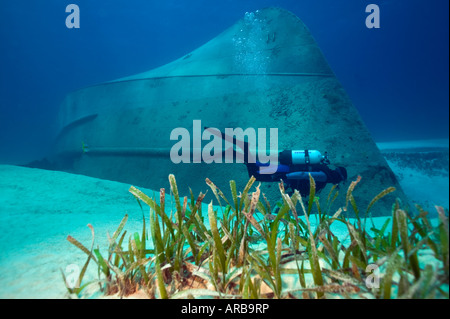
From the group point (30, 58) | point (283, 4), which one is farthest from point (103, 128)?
point (30, 58)

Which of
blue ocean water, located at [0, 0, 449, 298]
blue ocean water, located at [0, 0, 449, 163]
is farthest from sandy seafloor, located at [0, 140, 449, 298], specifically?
blue ocean water, located at [0, 0, 449, 163]

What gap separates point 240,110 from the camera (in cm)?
563

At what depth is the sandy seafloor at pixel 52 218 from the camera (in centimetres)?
178

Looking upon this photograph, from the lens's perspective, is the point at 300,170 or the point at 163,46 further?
the point at 163,46

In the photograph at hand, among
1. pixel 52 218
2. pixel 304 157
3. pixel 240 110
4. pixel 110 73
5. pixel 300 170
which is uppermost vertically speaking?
pixel 110 73

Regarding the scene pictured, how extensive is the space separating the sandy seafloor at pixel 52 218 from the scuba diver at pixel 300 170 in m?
1.04

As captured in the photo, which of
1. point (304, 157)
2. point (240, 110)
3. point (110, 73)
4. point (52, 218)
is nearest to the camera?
point (52, 218)

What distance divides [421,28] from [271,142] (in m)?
104

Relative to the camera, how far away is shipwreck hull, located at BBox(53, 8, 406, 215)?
4694 mm

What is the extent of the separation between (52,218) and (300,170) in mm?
4166

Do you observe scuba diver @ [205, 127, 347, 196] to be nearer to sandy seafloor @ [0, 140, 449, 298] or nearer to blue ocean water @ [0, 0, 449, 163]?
sandy seafloor @ [0, 140, 449, 298]

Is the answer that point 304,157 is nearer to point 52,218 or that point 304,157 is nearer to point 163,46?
point 52,218

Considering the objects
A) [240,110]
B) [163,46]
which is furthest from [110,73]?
[240,110]
